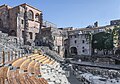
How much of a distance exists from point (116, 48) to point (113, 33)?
403 centimetres

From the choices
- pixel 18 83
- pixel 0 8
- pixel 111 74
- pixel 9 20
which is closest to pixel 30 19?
pixel 9 20

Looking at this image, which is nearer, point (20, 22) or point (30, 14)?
point (20, 22)

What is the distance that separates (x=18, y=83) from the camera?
6488 mm

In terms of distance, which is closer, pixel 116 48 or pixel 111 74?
pixel 111 74

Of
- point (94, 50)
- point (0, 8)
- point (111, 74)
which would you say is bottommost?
point (111, 74)

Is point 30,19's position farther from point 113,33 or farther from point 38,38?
point 113,33

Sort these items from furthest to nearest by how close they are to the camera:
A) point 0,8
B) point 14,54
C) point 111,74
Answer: point 0,8
point 111,74
point 14,54

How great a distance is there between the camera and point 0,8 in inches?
1238

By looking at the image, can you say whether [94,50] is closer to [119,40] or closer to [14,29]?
[119,40]

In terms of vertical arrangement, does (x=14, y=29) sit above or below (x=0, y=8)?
below

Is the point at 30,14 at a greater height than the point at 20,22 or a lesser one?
greater

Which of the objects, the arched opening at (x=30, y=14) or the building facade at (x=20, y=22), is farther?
the arched opening at (x=30, y=14)

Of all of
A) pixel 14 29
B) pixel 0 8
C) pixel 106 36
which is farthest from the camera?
pixel 106 36

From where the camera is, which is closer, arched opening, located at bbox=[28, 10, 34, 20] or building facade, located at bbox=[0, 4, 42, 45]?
building facade, located at bbox=[0, 4, 42, 45]
